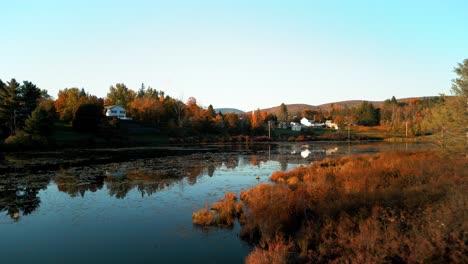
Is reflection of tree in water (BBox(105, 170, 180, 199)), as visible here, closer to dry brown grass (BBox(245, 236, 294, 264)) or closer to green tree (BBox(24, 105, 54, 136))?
dry brown grass (BBox(245, 236, 294, 264))

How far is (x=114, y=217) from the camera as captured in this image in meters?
16.9

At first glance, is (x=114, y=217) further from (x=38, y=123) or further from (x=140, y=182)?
(x=38, y=123)

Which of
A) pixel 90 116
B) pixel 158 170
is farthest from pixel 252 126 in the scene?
pixel 158 170

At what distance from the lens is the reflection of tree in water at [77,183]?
23.7 meters

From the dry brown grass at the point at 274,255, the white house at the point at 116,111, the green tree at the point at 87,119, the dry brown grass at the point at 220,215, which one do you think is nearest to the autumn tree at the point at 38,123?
the green tree at the point at 87,119

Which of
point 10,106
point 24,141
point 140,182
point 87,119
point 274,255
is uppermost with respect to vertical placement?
point 10,106

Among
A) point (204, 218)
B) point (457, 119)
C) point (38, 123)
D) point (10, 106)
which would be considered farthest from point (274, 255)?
point (10, 106)

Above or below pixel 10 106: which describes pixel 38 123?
below

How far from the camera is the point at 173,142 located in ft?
271

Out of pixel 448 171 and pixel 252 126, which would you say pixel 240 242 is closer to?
pixel 448 171

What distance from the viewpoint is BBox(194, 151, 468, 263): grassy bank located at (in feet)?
28.3

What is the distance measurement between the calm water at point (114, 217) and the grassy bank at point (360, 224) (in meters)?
1.51

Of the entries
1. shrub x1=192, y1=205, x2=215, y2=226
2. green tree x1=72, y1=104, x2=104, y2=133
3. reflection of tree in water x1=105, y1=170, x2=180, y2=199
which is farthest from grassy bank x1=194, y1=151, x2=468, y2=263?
green tree x1=72, y1=104, x2=104, y2=133

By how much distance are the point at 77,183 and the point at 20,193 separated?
4.18m
